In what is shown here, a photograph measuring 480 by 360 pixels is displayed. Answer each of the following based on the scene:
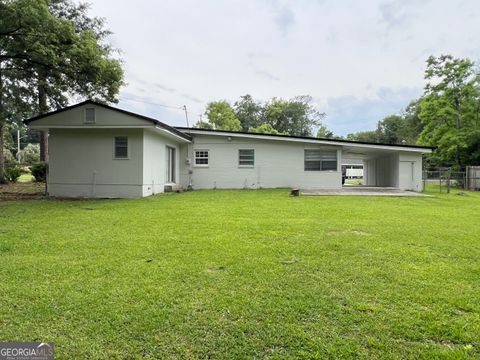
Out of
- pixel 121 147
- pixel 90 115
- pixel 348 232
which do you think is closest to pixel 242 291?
pixel 348 232

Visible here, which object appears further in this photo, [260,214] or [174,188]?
[174,188]

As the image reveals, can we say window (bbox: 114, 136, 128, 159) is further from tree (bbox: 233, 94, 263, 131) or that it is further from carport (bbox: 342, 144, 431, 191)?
tree (bbox: 233, 94, 263, 131)

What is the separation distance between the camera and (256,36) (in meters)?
17.3

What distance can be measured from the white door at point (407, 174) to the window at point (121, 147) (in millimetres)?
14244

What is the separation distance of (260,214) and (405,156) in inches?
519

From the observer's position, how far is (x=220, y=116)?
4284 centimetres

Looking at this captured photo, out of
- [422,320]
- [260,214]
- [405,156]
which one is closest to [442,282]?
[422,320]

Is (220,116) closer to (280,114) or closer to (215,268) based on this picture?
(280,114)

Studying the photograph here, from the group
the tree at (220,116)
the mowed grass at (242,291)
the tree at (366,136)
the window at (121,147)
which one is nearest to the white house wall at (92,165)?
the window at (121,147)

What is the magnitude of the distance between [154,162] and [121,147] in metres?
1.52

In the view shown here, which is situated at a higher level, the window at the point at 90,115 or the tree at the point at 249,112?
the tree at the point at 249,112

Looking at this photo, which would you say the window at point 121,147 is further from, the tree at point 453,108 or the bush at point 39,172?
the tree at point 453,108

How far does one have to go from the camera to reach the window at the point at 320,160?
17734 mm

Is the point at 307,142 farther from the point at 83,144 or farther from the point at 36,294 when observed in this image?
the point at 36,294
